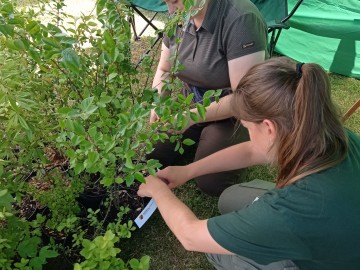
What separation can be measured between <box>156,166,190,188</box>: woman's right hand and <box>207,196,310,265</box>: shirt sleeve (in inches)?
17.2

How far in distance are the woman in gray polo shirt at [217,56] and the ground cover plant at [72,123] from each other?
1.11 ft

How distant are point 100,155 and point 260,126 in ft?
1.64

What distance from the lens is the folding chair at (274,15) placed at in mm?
2688

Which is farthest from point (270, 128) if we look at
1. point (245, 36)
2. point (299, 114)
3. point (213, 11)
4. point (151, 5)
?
point (151, 5)

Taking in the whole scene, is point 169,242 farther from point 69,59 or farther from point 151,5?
point 151,5

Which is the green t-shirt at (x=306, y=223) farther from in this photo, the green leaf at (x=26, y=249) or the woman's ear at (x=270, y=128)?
the green leaf at (x=26, y=249)

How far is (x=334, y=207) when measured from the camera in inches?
38.1

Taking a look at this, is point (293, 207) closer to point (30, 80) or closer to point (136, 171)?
point (136, 171)

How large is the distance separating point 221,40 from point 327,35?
156 centimetres

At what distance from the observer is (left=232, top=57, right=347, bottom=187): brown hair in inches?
39.4

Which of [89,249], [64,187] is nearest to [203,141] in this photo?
[64,187]

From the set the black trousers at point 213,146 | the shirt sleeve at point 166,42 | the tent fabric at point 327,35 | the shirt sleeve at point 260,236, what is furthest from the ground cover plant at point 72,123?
the tent fabric at point 327,35

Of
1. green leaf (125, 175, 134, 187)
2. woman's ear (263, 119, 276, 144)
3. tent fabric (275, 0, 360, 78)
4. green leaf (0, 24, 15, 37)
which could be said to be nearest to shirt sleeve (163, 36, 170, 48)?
woman's ear (263, 119, 276, 144)

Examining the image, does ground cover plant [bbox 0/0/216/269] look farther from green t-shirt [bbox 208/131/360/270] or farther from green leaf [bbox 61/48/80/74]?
green t-shirt [bbox 208/131/360/270]
